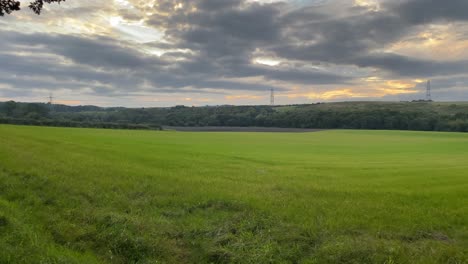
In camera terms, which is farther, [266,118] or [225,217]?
[266,118]

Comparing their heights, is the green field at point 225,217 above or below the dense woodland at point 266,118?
below

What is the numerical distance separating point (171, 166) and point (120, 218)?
13.8 m

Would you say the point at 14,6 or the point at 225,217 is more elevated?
the point at 14,6

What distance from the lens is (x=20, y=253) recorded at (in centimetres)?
1001

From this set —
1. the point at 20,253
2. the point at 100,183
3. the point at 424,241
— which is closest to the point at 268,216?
the point at 424,241

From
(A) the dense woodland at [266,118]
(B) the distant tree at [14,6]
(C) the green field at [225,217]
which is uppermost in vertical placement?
(B) the distant tree at [14,6]

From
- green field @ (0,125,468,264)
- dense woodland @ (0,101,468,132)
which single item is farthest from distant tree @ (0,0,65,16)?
dense woodland @ (0,101,468,132)

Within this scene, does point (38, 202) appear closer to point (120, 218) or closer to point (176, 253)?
point (120, 218)

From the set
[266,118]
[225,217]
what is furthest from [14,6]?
[266,118]

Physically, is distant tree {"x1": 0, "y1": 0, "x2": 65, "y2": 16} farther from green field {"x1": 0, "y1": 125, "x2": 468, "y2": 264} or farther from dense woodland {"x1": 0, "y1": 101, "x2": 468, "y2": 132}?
dense woodland {"x1": 0, "y1": 101, "x2": 468, "y2": 132}

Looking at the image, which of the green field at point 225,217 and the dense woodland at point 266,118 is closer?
the green field at point 225,217

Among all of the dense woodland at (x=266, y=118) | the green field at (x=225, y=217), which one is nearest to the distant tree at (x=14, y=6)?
the green field at (x=225, y=217)

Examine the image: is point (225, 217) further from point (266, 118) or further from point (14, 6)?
point (266, 118)

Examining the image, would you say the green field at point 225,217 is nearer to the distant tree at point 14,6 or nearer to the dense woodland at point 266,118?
the distant tree at point 14,6
